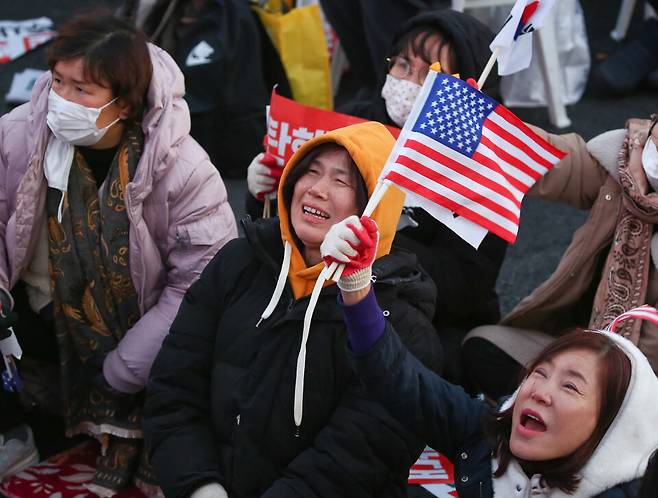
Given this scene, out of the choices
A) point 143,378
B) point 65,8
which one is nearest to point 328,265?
point 143,378

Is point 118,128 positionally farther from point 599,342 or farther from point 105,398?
point 599,342

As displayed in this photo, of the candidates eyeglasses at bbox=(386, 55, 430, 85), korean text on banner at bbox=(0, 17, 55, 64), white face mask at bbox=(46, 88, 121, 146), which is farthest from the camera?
korean text on banner at bbox=(0, 17, 55, 64)

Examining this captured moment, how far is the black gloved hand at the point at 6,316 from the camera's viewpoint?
→ 9.94 ft

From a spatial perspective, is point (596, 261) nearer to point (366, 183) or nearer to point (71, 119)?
point (366, 183)

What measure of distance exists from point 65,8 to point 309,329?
5.24 metres

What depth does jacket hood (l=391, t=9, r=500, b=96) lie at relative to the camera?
3.23m

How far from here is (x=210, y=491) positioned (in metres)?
2.52

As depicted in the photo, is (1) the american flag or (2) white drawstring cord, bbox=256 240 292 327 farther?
(2) white drawstring cord, bbox=256 240 292 327

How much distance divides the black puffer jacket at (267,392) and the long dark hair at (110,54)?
70 centimetres

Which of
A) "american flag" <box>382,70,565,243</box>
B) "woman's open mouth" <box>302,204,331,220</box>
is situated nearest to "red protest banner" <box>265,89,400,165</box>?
"woman's open mouth" <box>302,204,331,220</box>

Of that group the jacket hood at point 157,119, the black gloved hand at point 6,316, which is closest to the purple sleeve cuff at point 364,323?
the jacket hood at point 157,119

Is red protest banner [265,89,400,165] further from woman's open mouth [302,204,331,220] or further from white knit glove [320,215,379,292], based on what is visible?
white knit glove [320,215,379,292]

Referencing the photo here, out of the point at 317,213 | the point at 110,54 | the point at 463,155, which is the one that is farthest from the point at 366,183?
the point at 110,54

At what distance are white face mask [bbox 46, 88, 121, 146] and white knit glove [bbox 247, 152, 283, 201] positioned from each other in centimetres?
49
